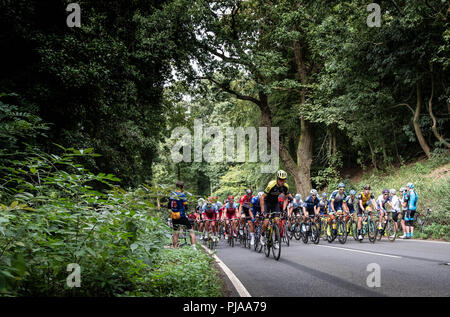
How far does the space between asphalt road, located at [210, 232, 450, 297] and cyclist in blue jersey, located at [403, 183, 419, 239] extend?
169 inches

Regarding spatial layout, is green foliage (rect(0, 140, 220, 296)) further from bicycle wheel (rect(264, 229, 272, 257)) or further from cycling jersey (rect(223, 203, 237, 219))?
cycling jersey (rect(223, 203, 237, 219))

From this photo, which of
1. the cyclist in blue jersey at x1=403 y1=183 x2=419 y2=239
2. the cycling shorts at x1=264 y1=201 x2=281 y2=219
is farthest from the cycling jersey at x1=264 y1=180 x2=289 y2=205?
the cyclist in blue jersey at x1=403 y1=183 x2=419 y2=239

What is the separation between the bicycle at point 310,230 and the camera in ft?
44.3

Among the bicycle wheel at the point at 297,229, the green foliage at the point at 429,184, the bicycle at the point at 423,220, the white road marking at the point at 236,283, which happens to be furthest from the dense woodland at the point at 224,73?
the bicycle wheel at the point at 297,229

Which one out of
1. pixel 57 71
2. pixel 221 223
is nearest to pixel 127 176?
pixel 221 223

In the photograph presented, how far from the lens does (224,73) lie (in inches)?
862

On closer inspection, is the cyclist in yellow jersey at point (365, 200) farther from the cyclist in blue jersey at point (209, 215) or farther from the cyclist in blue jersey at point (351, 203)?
the cyclist in blue jersey at point (209, 215)

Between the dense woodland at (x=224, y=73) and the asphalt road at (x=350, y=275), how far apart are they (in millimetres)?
4825

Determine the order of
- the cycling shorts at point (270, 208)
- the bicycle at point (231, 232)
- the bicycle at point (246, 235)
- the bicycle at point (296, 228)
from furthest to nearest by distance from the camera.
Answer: the bicycle at point (296, 228) → the bicycle at point (231, 232) → the bicycle at point (246, 235) → the cycling shorts at point (270, 208)

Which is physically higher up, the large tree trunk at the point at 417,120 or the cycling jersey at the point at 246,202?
the large tree trunk at the point at 417,120

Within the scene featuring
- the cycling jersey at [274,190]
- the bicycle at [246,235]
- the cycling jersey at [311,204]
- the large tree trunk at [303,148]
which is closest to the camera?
the cycling jersey at [274,190]

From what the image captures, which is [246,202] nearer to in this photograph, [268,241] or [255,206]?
[255,206]

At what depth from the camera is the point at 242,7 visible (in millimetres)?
22141

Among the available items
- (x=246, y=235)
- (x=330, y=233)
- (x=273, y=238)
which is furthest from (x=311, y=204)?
(x=273, y=238)
